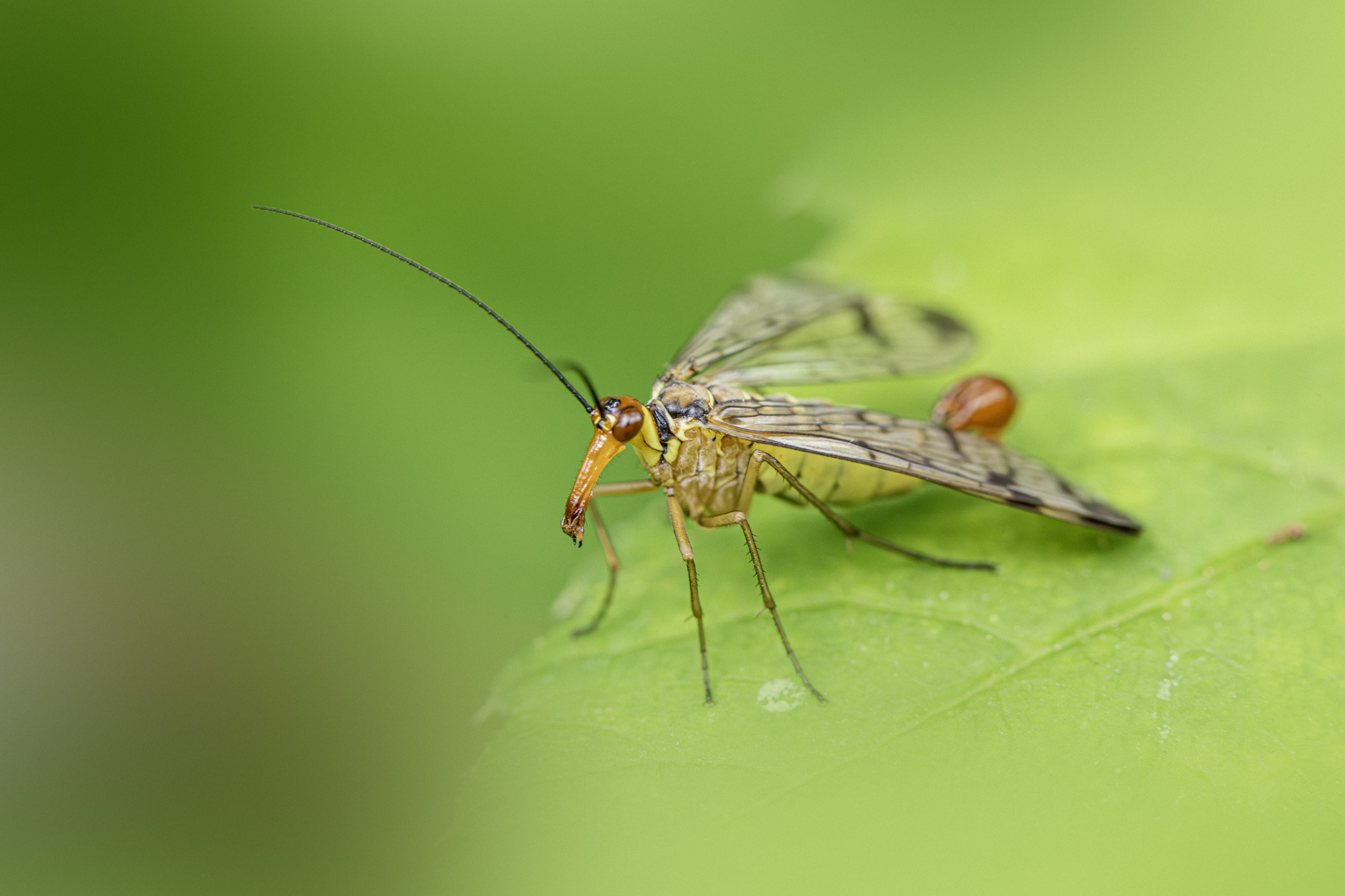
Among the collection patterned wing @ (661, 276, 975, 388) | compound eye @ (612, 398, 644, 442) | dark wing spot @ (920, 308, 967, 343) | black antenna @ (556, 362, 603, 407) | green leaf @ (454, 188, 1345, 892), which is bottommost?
green leaf @ (454, 188, 1345, 892)

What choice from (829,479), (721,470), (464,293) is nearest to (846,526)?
(829,479)

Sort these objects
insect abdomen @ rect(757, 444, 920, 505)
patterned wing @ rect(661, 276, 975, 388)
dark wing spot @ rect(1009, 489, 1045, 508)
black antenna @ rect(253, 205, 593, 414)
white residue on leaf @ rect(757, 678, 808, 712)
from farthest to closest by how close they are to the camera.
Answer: patterned wing @ rect(661, 276, 975, 388)
insect abdomen @ rect(757, 444, 920, 505)
dark wing spot @ rect(1009, 489, 1045, 508)
black antenna @ rect(253, 205, 593, 414)
white residue on leaf @ rect(757, 678, 808, 712)

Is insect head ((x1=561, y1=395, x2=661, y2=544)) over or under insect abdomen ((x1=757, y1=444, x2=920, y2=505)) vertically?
over

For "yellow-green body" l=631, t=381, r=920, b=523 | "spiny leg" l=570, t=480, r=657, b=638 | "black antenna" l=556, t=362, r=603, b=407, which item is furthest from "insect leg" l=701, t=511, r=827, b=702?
"black antenna" l=556, t=362, r=603, b=407

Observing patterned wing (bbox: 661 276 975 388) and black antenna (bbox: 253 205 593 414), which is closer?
black antenna (bbox: 253 205 593 414)

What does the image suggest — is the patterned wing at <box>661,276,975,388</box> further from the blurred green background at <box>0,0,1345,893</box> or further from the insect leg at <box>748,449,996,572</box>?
the insect leg at <box>748,449,996,572</box>

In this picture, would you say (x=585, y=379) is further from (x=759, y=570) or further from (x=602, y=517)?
(x=759, y=570)
